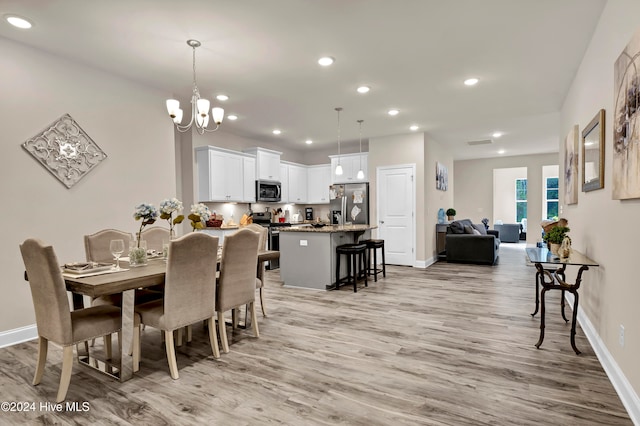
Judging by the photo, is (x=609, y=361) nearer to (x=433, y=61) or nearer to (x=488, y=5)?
(x=488, y=5)

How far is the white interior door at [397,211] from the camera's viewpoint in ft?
23.1

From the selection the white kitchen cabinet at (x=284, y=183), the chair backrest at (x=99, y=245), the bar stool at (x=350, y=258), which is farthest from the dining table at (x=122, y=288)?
the white kitchen cabinet at (x=284, y=183)

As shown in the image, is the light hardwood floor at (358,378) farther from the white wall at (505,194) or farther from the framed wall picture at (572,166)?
the white wall at (505,194)

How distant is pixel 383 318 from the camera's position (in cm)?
378

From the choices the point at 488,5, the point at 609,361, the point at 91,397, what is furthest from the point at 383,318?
the point at 488,5

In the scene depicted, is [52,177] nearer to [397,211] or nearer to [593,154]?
[593,154]

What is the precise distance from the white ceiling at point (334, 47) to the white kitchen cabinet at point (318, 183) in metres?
3.07

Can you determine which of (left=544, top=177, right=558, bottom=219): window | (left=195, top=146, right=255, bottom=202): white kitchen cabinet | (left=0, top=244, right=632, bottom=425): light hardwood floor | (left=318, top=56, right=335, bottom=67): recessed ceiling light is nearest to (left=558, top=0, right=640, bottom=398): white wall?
(left=0, top=244, right=632, bottom=425): light hardwood floor

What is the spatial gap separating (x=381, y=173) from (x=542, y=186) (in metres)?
5.97

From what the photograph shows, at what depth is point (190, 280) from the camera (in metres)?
2.53

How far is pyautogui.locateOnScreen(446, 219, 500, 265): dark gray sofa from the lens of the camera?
720 cm

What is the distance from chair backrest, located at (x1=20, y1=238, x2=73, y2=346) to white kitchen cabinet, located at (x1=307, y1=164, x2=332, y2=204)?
6.54 metres

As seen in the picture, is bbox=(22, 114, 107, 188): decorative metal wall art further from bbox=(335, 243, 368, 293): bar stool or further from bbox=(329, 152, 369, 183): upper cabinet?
bbox=(329, 152, 369, 183): upper cabinet

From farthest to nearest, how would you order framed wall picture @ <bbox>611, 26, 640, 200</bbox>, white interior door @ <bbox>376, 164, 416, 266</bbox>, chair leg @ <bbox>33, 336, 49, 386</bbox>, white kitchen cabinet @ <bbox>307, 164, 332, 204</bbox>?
1. white kitchen cabinet @ <bbox>307, 164, 332, 204</bbox>
2. white interior door @ <bbox>376, 164, 416, 266</bbox>
3. chair leg @ <bbox>33, 336, 49, 386</bbox>
4. framed wall picture @ <bbox>611, 26, 640, 200</bbox>
